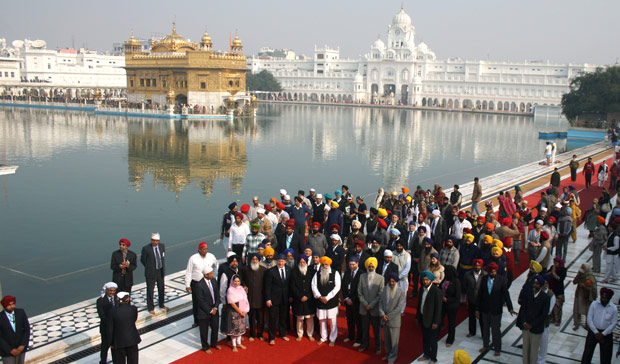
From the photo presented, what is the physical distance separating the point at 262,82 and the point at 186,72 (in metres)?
41.4

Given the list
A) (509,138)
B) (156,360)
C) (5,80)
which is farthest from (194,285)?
(5,80)

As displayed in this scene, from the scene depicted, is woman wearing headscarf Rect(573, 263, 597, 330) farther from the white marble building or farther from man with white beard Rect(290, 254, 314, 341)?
the white marble building

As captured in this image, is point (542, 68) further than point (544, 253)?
Yes

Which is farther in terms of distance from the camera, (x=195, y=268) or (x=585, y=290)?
(x=195, y=268)

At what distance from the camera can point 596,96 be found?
124ft

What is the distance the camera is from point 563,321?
6871 millimetres

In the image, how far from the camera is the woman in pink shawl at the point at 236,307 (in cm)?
591

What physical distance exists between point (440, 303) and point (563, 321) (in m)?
2.24

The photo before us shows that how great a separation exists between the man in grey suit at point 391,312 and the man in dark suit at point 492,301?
980 mm

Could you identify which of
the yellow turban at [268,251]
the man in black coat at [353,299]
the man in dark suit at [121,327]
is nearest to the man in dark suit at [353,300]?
the man in black coat at [353,299]

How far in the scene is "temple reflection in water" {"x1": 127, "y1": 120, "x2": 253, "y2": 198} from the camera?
18.5m

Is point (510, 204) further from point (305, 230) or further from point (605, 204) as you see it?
point (305, 230)

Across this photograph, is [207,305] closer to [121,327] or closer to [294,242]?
[121,327]

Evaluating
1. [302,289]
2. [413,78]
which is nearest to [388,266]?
[302,289]
